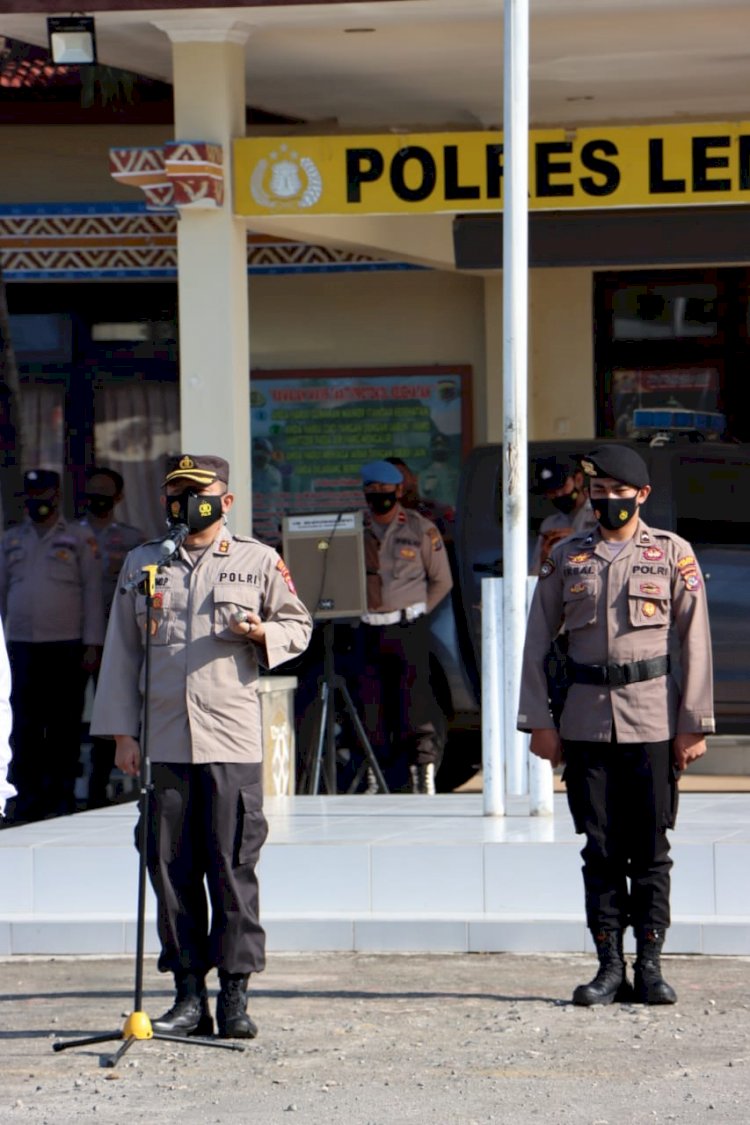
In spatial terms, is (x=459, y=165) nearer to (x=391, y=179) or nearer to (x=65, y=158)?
(x=391, y=179)

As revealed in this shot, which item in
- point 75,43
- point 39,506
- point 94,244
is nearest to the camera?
point 75,43

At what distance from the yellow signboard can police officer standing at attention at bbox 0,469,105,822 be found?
83.4 inches

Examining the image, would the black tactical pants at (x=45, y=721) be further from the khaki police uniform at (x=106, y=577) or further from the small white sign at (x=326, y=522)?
the small white sign at (x=326, y=522)

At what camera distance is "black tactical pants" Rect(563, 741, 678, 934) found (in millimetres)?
7324

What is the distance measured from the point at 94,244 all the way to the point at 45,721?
4.72 meters

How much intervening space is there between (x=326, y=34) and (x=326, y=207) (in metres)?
0.99

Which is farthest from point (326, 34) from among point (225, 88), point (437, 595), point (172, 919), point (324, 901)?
point (172, 919)

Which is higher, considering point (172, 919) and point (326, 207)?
point (326, 207)

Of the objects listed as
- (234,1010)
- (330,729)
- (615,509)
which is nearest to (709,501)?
(330,729)

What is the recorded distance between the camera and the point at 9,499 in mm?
16312

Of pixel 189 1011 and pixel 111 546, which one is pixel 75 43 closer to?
pixel 111 546

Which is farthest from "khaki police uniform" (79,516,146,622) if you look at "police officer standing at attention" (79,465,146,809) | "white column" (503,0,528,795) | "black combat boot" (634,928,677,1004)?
"black combat boot" (634,928,677,1004)

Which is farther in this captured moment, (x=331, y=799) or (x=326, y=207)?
(x=326, y=207)

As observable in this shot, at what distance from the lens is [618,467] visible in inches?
290
